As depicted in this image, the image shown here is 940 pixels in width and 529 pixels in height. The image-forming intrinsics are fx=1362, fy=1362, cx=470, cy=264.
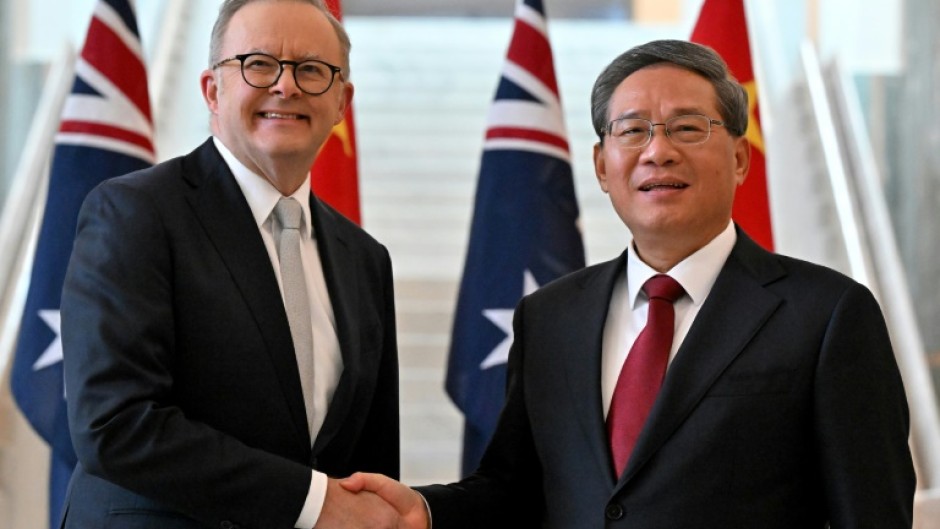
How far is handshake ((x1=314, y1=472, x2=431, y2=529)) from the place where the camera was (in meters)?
2.24

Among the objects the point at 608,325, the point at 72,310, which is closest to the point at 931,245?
the point at 608,325

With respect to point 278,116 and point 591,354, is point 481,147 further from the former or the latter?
point 591,354

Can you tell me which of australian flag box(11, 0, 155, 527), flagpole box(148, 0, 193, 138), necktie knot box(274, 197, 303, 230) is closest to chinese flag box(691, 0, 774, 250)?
australian flag box(11, 0, 155, 527)

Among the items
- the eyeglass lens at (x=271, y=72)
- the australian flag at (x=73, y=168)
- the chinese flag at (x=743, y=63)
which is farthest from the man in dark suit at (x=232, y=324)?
the chinese flag at (x=743, y=63)

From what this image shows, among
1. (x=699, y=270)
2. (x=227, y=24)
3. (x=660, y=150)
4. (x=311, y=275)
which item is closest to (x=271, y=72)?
(x=227, y=24)

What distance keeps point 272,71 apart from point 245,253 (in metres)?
0.31

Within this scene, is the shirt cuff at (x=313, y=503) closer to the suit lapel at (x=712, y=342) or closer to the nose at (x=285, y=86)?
the suit lapel at (x=712, y=342)

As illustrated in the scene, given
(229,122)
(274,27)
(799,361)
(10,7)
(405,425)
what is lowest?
(405,425)

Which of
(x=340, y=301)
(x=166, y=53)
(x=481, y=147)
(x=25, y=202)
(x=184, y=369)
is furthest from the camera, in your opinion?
(x=166, y=53)

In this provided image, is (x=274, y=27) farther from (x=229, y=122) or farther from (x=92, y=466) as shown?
(x=92, y=466)

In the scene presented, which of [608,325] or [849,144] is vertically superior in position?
[849,144]

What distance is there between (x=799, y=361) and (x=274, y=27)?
1.03 m

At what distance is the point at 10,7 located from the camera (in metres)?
7.18

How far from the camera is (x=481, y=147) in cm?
700
